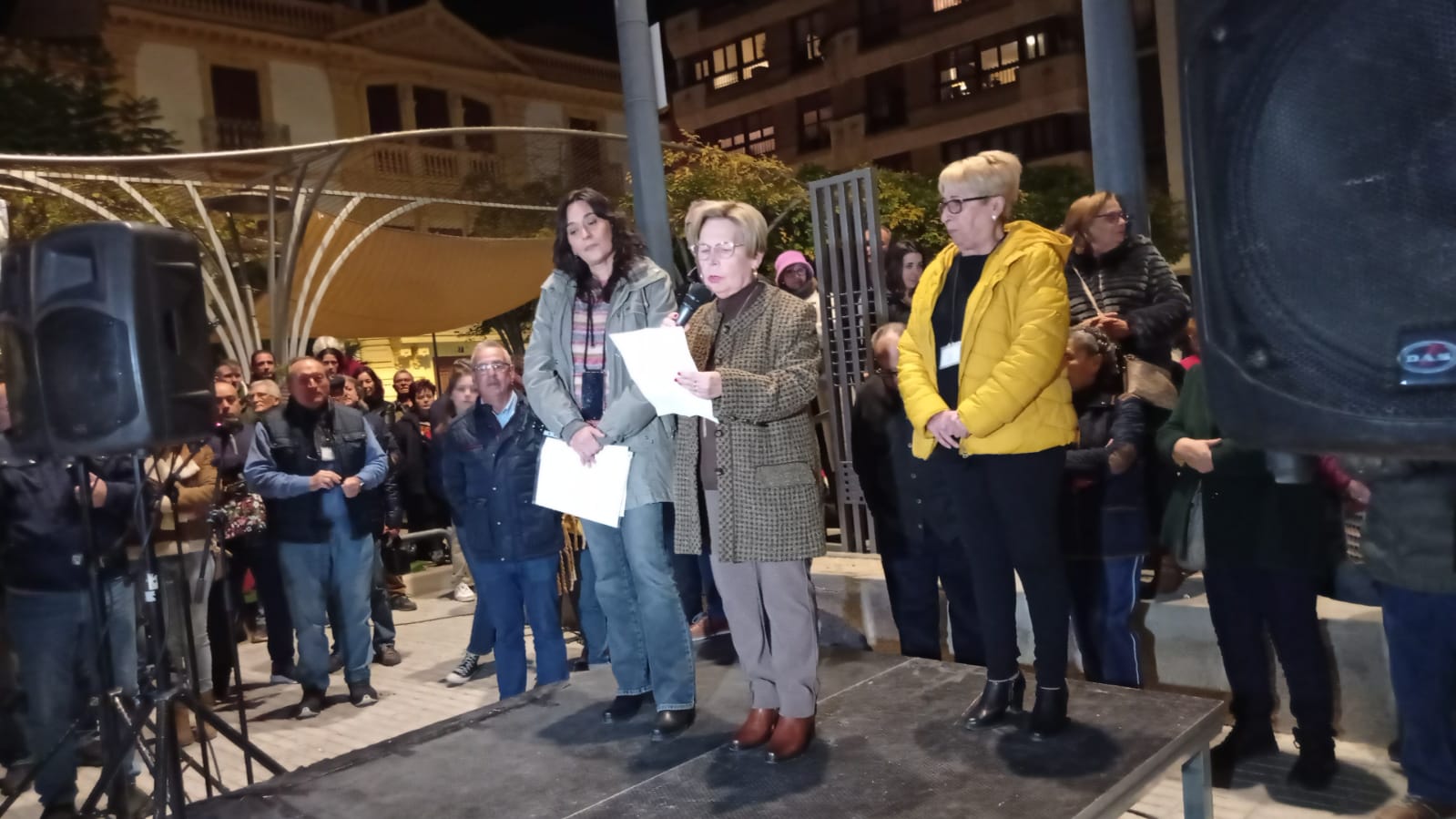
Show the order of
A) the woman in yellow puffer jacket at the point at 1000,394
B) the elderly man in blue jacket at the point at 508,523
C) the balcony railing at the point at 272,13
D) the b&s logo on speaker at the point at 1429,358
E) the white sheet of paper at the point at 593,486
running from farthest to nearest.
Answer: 1. the balcony railing at the point at 272,13
2. the elderly man in blue jacket at the point at 508,523
3. the white sheet of paper at the point at 593,486
4. the woman in yellow puffer jacket at the point at 1000,394
5. the b&s logo on speaker at the point at 1429,358

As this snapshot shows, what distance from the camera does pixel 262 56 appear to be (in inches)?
784

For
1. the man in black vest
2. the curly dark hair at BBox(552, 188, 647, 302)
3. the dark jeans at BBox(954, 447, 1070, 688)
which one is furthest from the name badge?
the man in black vest

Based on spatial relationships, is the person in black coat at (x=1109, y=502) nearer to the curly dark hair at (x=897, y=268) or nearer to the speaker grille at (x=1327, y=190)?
the curly dark hair at (x=897, y=268)

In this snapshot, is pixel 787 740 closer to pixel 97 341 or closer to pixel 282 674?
pixel 97 341

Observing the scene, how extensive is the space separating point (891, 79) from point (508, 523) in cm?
2942

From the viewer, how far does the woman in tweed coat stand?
290cm

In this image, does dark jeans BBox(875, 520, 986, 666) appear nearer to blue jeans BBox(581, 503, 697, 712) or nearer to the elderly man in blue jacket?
blue jeans BBox(581, 503, 697, 712)

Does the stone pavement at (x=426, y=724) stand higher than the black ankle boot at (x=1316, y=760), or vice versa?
the black ankle boot at (x=1316, y=760)

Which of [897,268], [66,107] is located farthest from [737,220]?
[66,107]

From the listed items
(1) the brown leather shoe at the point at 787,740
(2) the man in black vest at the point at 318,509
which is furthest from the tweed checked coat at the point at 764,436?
(2) the man in black vest at the point at 318,509

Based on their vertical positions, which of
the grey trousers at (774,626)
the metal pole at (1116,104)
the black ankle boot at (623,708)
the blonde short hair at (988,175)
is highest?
the metal pole at (1116,104)

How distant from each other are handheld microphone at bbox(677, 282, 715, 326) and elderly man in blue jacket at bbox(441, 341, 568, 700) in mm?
1728

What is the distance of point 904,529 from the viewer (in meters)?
4.37

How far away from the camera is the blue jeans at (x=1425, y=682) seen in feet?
9.98
